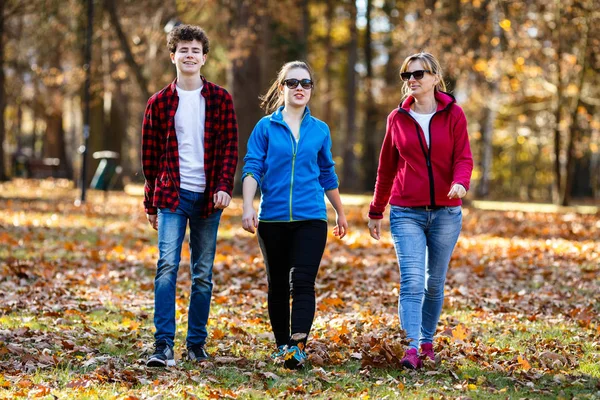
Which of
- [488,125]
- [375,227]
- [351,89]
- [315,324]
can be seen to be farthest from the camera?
[351,89]

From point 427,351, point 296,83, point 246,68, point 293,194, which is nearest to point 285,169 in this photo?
point 293,194

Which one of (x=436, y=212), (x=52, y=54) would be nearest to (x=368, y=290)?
(x=436, y=212)

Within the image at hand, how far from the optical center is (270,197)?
19.2ft

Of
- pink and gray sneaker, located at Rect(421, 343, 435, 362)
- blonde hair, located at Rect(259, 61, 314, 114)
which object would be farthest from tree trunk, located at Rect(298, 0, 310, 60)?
pink and gray sneaker, located at Rect(421, 343, 435, 362)

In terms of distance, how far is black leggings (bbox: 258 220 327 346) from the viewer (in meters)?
5.80

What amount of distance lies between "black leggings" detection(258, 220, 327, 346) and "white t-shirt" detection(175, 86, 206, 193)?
570 mm

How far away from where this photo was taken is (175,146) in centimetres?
584

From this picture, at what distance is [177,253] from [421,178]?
175 cm

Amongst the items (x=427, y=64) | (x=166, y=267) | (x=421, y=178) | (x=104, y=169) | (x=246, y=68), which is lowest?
(x=166, y=267)

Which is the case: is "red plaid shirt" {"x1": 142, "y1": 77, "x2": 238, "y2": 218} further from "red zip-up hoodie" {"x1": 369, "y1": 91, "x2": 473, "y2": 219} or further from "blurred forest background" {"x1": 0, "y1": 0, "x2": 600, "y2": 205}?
"blurred forest background" {"x1": 0, "y1": 0, "x2": 600, "y2": 205}

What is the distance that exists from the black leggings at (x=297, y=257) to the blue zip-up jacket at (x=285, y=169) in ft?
0.23

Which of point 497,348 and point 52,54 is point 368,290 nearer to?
point 497,348

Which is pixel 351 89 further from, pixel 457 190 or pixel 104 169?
pixel 457 190

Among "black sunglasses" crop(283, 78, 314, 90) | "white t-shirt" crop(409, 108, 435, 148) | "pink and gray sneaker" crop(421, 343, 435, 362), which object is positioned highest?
"black sunglasses" crop(283, 78, 314, 90)
